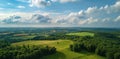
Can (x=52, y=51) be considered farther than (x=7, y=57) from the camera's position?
Yes

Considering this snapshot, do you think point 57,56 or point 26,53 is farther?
point 57,56

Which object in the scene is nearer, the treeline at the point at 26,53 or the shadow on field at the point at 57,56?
the treeline at the point at 26,53

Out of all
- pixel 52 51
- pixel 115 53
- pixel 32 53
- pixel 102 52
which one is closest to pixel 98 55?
pixel 102 52

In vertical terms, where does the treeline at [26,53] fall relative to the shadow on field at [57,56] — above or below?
above

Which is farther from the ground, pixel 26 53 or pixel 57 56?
pixel 26 53

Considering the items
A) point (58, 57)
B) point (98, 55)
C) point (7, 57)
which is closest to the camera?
point (7, 57)

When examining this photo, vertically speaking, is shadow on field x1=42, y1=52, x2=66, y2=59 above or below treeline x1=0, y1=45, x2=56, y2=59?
below

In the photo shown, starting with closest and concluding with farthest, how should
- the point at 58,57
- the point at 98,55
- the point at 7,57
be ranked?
the point at 7,57 → the point at 58,57 → the point at 98,55

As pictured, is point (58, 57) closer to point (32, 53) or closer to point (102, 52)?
point (32, 53)

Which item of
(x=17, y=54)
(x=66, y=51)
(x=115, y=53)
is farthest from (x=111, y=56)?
(x=17, y=54)

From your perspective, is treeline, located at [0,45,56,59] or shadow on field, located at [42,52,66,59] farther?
shadow on field, located at [42,52,66,59]
